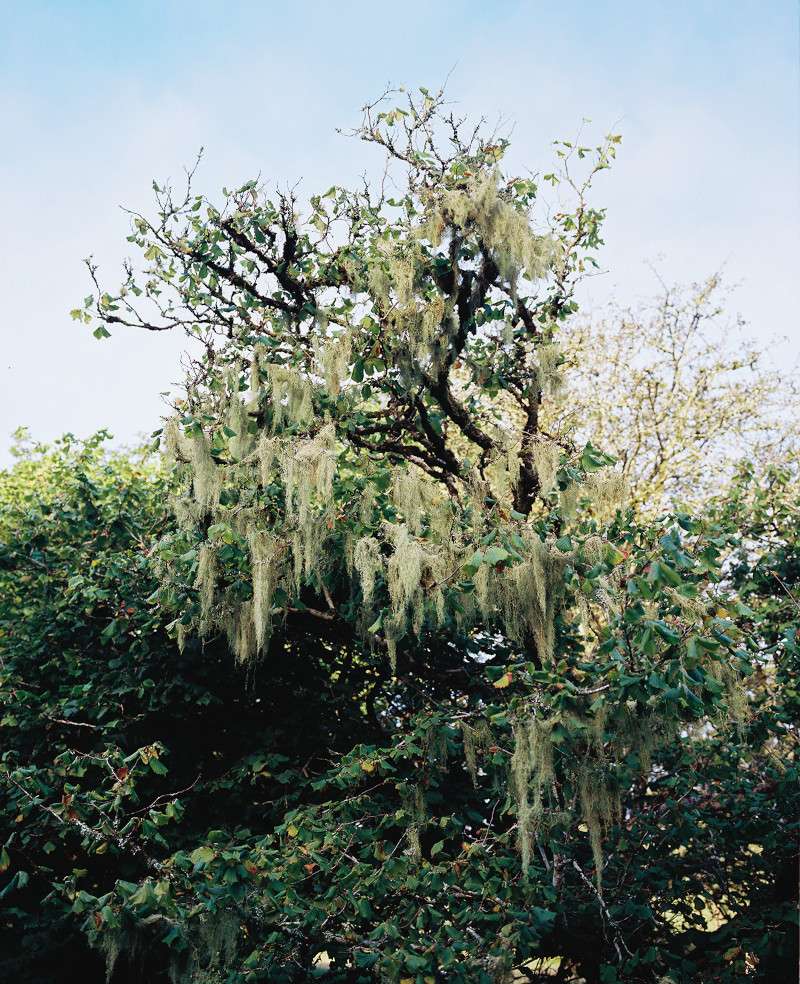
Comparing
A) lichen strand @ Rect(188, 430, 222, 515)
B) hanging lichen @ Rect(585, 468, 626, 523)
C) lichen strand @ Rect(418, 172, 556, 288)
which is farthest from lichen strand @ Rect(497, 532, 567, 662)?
lichen strand @ Rect(418, 172, 556, 288)

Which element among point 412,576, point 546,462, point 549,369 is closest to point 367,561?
point 412,576

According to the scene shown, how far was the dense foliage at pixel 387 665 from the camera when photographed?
4.69m

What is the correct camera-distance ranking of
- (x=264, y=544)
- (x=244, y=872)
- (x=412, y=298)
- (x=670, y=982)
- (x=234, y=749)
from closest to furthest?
1. (x=244, y=872)
2. (x=670, y=982)
3. (x=264, y=544)
4. (x=412, y=298)
5. (x=234, y=749)

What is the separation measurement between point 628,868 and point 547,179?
500 centimetres

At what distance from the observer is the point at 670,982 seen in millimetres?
4840

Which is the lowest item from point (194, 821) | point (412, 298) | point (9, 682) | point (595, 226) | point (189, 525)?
point (194, 821)

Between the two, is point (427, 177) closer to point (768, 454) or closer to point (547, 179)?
point (547, 179)

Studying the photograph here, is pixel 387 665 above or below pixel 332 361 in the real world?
below

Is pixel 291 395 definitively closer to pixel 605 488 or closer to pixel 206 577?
pixel 206 577

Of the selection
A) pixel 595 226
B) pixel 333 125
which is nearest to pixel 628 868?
pixel 595 226

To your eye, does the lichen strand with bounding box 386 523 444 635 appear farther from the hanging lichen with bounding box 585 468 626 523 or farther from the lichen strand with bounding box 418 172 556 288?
the lichen strand with bounding box 418 172 556 288

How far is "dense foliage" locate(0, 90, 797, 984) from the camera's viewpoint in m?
4.69

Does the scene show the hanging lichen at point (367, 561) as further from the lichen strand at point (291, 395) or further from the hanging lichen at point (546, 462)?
the hanging lichen at point (546, 462)

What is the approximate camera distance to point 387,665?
6.98m
